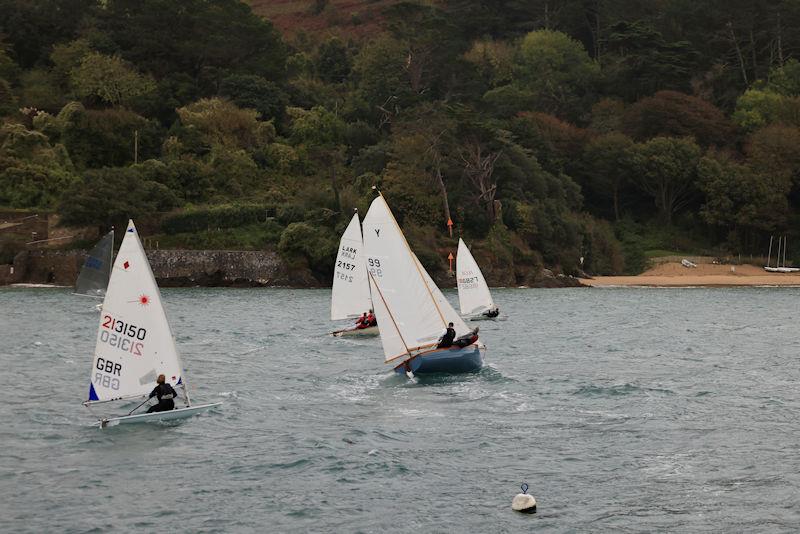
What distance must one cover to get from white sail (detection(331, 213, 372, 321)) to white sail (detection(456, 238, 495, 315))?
10.2 meters

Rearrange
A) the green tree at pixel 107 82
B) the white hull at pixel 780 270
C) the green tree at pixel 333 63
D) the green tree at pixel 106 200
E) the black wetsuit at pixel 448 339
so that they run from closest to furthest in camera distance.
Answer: the black wetsuit at pixel 448 339 → the green tree at pixel 106 200 → the white hull at pixel 780 270 → the green tree at pixel 107 82 → the green tree at pixel 333 63

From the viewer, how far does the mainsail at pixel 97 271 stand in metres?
72.4

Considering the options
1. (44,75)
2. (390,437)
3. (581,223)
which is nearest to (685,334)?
(390,437)

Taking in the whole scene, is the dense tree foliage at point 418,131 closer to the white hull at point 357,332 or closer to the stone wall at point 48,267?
the stone wall at point 48,267

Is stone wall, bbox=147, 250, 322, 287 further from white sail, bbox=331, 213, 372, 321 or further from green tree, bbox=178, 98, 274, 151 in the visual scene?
white sail, bbox=331, 213, 372, 321

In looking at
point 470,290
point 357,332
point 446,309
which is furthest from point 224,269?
point 446,309

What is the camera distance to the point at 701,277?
10912 centimetres

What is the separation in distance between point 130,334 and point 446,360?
42.7 feet

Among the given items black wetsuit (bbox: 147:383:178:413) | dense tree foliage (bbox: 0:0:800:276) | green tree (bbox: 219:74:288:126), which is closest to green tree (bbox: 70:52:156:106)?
dense tree foliage (bbox: 0:0:800:276)

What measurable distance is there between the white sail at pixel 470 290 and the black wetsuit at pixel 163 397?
120 feet

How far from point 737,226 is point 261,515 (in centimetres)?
9940

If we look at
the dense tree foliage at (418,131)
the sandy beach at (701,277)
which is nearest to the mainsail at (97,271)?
the dense tree foliage at (418,131)

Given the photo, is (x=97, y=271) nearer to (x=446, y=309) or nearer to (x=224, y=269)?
(x=224, y=269)

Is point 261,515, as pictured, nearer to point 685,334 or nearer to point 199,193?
point 685,334
